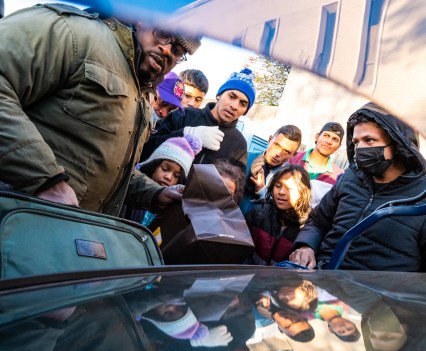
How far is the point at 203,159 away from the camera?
324 centimetres

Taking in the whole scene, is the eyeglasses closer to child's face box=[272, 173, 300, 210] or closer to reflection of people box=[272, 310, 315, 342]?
reflection of people box=[272, 310, 315, 342]

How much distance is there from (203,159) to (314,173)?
3.74ft

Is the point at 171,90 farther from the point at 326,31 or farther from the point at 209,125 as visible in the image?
the point at 326,31

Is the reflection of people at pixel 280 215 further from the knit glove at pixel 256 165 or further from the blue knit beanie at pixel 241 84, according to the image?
the blue knit beanie at pixel 241 84

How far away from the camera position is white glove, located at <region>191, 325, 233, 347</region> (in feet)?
1.81

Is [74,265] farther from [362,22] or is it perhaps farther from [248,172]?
[248,172]

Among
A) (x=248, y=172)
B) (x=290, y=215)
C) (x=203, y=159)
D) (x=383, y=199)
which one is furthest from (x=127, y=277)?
(x=248, y=172)

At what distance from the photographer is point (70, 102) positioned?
155 centimetres

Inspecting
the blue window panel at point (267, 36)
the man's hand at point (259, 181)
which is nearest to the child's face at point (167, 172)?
Result: the man's hand at point (259, 181)

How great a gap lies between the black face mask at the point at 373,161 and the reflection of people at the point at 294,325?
185 cm

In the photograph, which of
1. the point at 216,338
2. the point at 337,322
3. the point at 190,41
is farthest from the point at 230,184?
the point at 216,338

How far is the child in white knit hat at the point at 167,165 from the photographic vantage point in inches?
109

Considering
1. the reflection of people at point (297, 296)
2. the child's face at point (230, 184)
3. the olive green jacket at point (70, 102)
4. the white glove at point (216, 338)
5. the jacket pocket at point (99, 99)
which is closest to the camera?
the white glove at point (216, 338)

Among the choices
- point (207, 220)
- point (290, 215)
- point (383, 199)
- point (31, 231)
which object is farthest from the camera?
point (290, 215)
